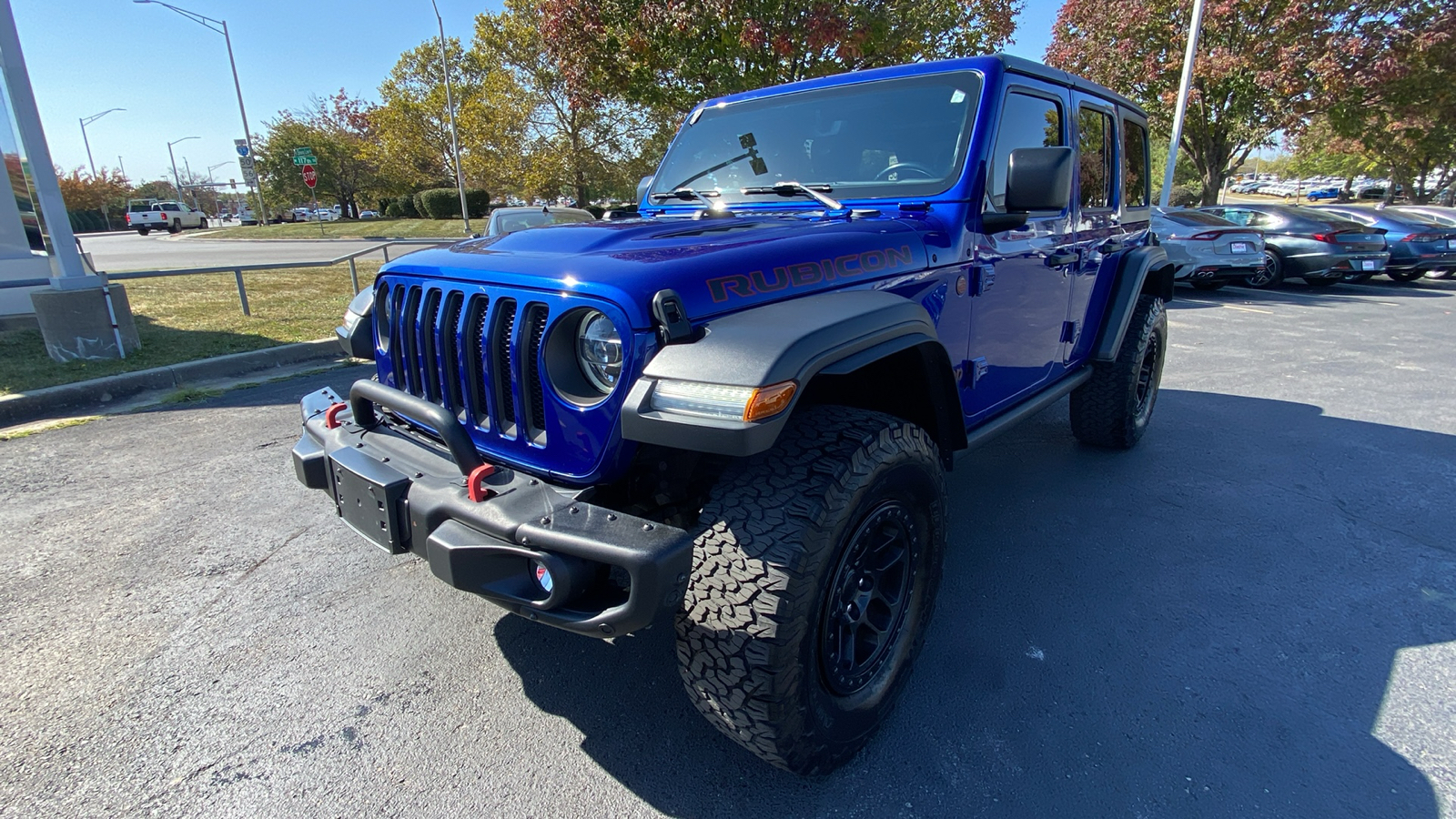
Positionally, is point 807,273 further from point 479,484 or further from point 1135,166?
point 1135,166

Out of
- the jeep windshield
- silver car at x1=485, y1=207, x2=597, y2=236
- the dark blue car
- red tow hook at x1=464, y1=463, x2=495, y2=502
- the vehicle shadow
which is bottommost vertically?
the vehicle shadow

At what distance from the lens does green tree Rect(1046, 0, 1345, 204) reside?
14.6 m

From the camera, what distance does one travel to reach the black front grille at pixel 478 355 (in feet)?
6.20

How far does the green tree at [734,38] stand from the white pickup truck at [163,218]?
41.2 metres

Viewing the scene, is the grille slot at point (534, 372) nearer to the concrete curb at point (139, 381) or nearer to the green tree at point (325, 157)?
the concrete curb at point (139, 381)

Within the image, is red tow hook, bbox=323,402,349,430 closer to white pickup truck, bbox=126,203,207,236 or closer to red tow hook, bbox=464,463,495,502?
red tow hook, bbox=464,463,495,502

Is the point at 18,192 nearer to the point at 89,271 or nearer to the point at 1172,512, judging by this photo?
the point at 89,271

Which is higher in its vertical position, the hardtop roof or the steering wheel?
the hardtop roof

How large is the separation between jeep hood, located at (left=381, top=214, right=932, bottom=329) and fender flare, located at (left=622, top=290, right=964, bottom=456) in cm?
8

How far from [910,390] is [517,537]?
4.43 ft

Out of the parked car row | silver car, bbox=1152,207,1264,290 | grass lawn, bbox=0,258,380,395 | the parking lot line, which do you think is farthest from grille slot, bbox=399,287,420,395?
silver car, bbox=1152,207,1264,290

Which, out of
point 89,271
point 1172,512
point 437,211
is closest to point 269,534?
point 1172,512

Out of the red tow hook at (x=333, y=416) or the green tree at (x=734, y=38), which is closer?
the red tow hook at (x=333, y=416)

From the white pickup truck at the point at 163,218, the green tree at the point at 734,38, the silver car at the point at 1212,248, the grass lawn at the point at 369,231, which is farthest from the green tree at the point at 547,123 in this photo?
the white pickup truck at the point at 163,218
